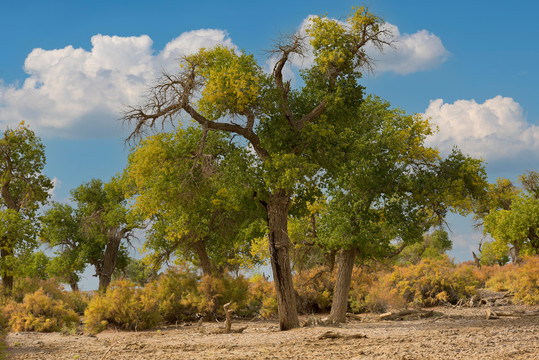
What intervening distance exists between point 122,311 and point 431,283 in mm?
12899

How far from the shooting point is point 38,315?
19.4m

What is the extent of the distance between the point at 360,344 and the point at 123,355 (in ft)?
16.7

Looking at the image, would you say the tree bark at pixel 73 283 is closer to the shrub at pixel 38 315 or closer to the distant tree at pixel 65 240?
the distant tree at pixel 65 240

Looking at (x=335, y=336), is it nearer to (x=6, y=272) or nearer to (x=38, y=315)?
(x=38, y=315)

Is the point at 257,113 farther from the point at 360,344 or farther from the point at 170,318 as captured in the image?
the point at 170,318

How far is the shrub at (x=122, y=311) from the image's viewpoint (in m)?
18.5

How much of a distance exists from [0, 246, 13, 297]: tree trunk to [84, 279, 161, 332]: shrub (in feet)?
26.4

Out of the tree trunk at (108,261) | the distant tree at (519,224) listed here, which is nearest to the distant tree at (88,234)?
the tree trunk at (108,261)

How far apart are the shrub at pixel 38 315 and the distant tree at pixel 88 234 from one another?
11.9 metres

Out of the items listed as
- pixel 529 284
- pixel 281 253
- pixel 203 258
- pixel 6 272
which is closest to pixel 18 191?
pixel 6 272

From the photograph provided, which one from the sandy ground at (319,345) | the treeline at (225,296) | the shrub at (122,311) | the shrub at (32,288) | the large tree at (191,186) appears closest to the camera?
the sandy ground at (319,345)

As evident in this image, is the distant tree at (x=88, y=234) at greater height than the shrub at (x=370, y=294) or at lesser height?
greater

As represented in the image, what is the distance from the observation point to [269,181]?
14.4 meters

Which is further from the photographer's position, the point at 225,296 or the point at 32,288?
the point at 32,288
